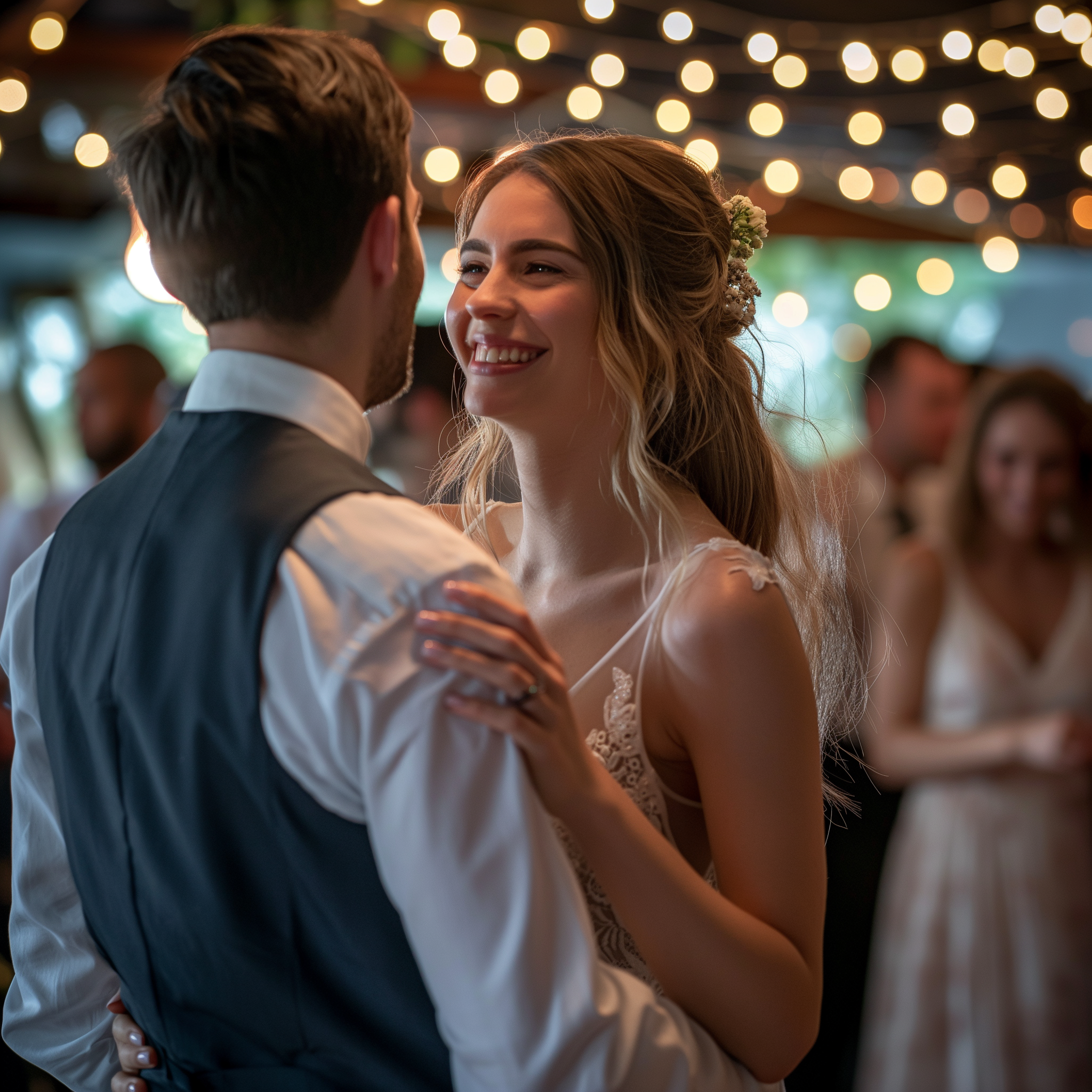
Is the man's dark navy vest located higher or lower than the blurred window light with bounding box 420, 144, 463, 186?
lower

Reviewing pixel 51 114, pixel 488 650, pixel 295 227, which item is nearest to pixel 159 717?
pixel 488 650

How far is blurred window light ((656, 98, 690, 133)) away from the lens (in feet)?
14.8

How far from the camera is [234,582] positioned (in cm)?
95

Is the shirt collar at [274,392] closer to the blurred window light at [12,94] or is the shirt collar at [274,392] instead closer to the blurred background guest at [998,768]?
the blurred background guest at [998,768]

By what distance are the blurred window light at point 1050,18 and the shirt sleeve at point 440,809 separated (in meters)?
4.00

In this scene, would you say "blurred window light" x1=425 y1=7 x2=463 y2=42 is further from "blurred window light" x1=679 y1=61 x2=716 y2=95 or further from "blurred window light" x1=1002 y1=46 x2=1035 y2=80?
"blurred window light" x1=1002 y1=46 x2=1035 y2=80

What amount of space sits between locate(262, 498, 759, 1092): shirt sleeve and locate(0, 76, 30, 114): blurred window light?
151 inches

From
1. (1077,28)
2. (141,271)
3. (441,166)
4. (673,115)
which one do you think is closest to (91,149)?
(441,166)

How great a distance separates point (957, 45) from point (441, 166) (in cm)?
216

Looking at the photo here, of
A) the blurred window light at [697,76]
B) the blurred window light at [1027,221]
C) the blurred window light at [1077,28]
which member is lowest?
the blurred window light at [1027,221]

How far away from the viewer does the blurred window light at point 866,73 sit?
4129mm

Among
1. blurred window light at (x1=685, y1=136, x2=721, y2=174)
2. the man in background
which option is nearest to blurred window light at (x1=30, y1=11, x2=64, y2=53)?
blurred window light at (x1=685, y1=136, x2=721, y2=174)

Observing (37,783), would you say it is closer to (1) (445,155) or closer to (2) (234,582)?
(2) (234,582)

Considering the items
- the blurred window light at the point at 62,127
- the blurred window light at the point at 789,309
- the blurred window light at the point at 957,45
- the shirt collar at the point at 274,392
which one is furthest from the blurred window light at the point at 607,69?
the shirt collar at the point at 274,392
